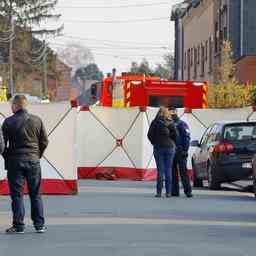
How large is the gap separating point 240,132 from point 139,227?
901 cm

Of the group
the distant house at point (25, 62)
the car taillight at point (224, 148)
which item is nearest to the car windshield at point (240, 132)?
the car taillight at point (224, 148)

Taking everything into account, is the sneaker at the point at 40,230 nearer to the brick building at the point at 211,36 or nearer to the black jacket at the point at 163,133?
the black jacket at the point at 163,133

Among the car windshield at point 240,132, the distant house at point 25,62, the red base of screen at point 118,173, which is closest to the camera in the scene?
the car windshield at point 240,132

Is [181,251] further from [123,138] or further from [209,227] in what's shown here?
[123,138]

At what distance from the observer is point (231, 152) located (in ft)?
78.3

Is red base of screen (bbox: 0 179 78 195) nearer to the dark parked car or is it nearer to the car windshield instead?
the dark parked car

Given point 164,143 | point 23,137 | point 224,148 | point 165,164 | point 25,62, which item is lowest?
point 165,164

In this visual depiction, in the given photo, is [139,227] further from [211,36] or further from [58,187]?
[211,36]

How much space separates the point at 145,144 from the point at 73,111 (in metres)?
7.54

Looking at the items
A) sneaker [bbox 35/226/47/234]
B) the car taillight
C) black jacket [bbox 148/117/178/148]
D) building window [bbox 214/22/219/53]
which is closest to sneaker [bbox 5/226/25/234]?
sneaker [bbox 35/226/47/234]

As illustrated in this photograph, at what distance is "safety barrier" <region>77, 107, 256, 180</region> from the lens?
2983cm

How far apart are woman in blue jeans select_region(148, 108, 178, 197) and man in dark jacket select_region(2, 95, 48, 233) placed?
690cm

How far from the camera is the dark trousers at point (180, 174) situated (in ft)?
71.7

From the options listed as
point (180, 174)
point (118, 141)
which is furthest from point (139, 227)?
point (118, 141)
